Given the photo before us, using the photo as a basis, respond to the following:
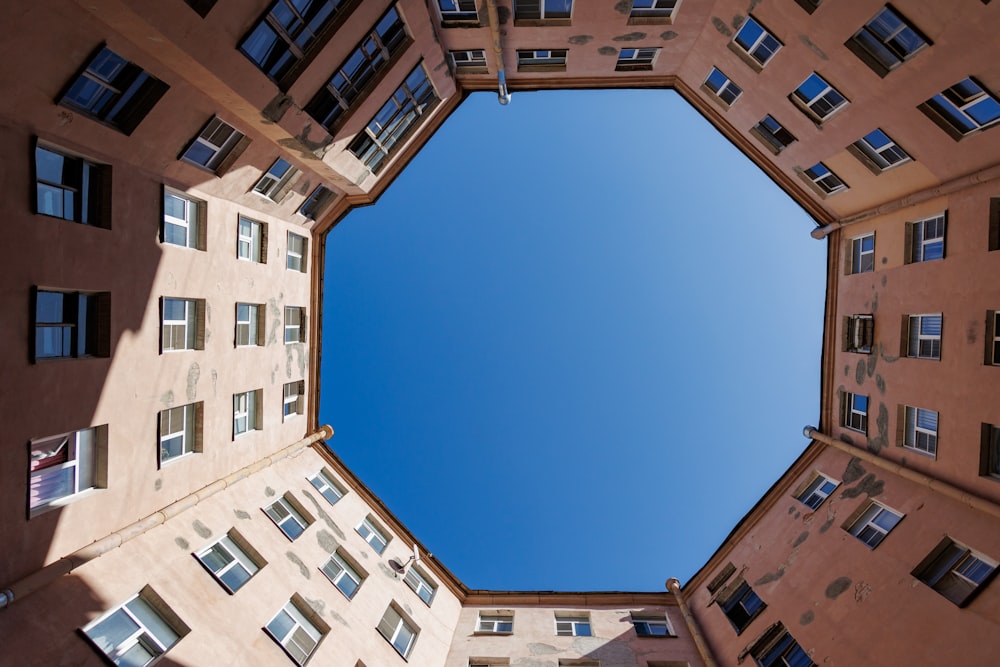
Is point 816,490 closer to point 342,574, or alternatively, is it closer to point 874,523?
point 874,523

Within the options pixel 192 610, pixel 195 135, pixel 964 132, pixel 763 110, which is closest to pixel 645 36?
pixel 763 110

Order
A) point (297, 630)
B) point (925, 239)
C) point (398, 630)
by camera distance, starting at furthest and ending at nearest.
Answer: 1. point (398, 630)
2. point (925, 239)
3. point (297, 630)

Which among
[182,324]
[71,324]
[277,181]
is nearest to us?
[71,324]

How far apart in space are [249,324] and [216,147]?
20.0ft

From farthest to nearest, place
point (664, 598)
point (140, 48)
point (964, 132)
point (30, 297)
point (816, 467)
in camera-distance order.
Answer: point (664, 598), point (816, 467), point (964, 132), point (140, 48), point (30, 297)

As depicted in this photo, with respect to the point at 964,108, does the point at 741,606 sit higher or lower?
lower

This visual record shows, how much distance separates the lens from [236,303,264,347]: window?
18.8 m

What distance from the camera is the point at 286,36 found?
46.4 ft

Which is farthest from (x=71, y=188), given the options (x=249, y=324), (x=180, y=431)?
(x=249, y=324)

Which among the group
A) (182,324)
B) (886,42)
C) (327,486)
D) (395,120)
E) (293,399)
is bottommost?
(327,486)

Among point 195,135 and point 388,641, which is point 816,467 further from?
point 195,135

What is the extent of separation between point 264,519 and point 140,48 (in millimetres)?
13565

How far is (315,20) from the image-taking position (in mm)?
14672

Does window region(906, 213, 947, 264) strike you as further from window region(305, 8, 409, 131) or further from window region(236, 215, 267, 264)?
window region(236, 215, 267, 264)
